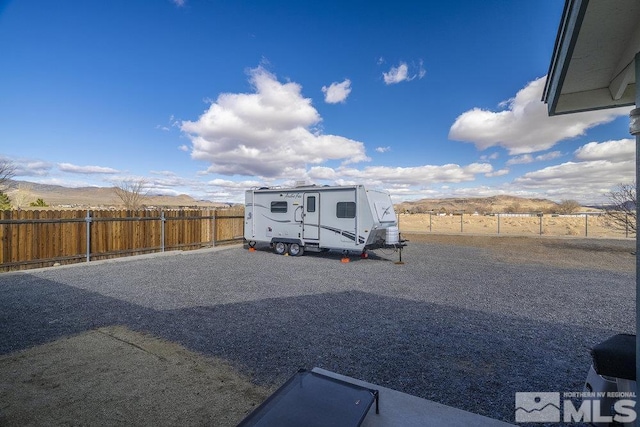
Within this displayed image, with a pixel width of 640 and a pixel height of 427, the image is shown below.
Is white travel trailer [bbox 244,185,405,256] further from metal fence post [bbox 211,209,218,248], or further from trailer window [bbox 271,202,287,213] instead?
metal fence post [bbox 211,209,218,248]

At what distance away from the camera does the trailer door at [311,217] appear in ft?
36.6

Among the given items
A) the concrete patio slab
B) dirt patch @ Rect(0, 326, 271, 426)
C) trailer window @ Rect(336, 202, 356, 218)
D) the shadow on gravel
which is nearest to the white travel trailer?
trailer window @ Rect(336, 202, 356, 218)

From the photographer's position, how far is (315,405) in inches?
83.2

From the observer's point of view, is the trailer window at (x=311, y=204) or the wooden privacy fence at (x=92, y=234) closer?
the wooden privacy fence at (x=92, y=234)

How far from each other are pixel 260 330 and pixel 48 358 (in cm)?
251

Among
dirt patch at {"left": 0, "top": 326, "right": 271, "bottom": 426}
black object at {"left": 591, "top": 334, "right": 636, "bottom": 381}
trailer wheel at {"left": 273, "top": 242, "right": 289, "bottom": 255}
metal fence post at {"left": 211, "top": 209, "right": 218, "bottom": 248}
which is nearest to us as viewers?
black object at {"left": 591, "top": 334, "right": 636, "bottom": 381}

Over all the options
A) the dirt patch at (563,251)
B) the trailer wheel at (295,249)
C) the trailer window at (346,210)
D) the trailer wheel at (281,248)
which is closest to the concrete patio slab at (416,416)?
the trailer window at (346,210)

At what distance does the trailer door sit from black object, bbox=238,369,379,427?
8.74 meters

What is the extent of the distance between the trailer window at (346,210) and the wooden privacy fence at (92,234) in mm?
7149

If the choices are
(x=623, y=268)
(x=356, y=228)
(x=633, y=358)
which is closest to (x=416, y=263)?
(x=356, y=228)

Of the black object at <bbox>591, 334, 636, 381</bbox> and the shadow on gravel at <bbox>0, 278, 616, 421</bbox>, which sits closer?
the black object at <bbox>591, 334, 636, 381</bbox>

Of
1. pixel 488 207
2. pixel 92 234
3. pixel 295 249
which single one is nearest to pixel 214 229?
pixel 295 249

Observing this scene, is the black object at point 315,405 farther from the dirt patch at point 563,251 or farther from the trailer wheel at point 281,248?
the dirt patch at point 563,251

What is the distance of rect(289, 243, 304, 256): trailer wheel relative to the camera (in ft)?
39.2
